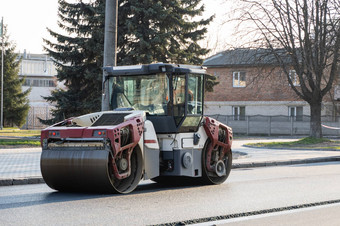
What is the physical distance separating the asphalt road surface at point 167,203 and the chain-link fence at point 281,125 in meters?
32.0

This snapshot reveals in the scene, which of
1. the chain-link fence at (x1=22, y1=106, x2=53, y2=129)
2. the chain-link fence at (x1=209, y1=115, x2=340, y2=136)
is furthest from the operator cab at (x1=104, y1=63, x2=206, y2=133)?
the chain-link fence at (x1=22, y1=106, x2=53, y2=129)

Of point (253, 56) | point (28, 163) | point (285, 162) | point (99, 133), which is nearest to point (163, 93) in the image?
point (99, 133)

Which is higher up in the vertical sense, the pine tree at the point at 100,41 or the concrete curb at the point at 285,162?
the pine tree at the point at 100,41

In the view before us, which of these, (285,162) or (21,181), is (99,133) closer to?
(21,181)

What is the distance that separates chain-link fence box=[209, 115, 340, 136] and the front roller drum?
115ft

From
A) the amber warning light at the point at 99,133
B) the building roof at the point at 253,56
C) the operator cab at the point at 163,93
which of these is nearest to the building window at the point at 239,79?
the building roof at the point at 253,56

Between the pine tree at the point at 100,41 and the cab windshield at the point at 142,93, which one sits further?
the pine tree at the point at 100,41

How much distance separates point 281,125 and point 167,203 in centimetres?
3710

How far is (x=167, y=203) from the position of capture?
9.85 meters

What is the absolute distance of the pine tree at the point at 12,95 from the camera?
54844 mm

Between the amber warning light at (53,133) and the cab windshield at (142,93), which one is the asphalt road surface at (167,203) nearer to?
the amber warning light at (53,133)

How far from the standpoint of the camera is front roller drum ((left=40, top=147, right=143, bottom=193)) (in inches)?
405

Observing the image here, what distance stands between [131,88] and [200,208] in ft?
13.4

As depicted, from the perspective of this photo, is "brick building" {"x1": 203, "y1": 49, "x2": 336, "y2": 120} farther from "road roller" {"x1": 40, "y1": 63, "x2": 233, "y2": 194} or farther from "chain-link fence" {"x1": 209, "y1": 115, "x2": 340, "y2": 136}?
"road roller" {"x1": 40, "y1": 63, "x2": 233, "y2": 194}
